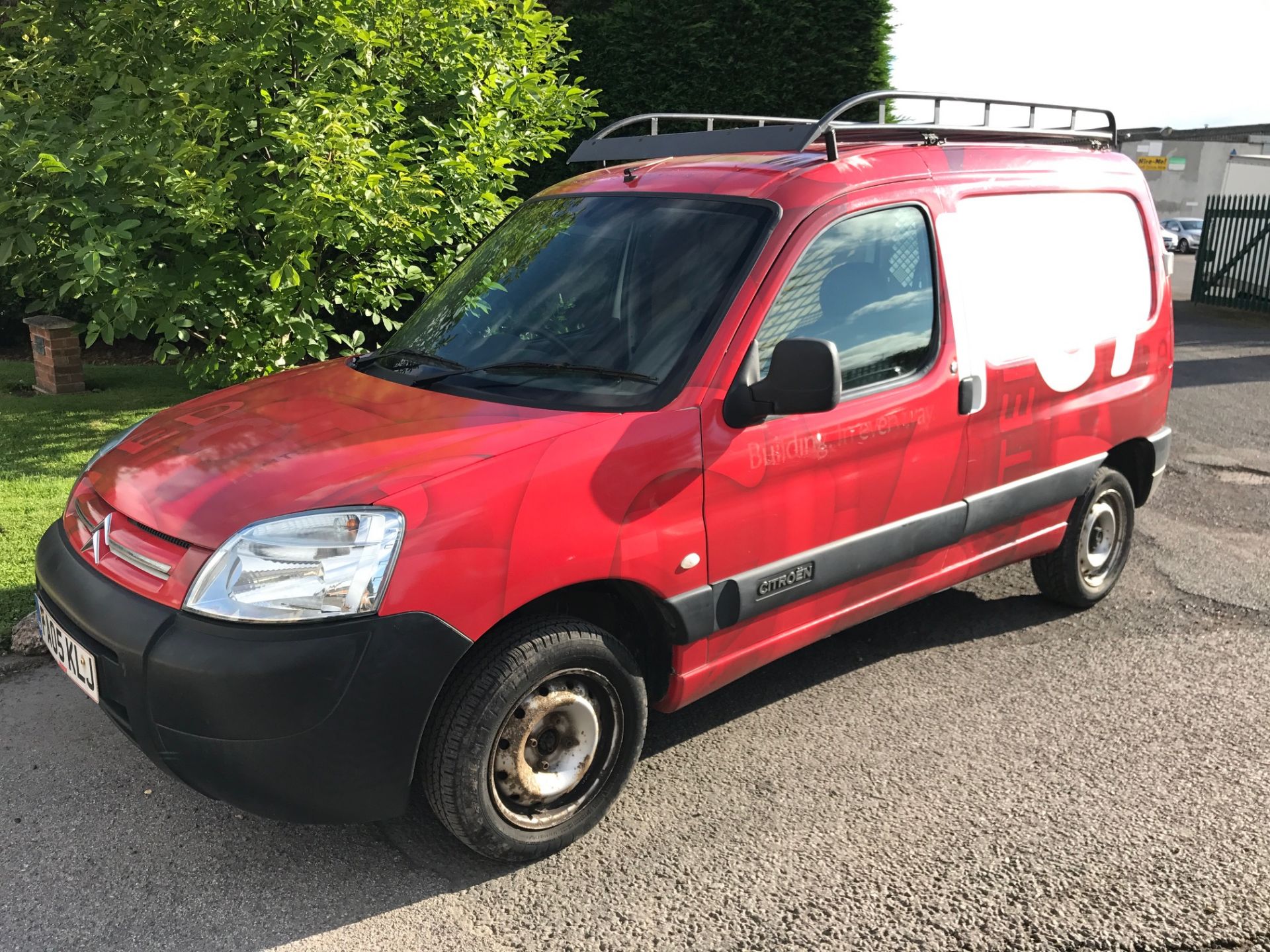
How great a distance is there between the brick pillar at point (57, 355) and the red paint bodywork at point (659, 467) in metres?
6.11

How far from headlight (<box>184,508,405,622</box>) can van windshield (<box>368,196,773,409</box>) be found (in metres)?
0.73

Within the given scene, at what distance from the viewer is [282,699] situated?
8.00 ft

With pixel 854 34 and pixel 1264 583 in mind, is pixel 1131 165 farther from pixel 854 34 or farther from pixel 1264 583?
pixel 854 34

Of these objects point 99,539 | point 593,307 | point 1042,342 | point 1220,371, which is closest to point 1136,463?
point 1042,342

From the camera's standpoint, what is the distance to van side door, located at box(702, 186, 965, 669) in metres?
3.16

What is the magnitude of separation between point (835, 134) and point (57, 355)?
7661 millimetres

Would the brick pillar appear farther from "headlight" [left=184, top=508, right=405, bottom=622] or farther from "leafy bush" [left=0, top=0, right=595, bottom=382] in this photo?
"headlight" [left=184, top=508, right=405, bottom=622]

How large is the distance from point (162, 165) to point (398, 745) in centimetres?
404

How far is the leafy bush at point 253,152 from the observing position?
5.38m

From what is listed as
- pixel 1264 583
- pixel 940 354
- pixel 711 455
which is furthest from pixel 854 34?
pixel 711 455

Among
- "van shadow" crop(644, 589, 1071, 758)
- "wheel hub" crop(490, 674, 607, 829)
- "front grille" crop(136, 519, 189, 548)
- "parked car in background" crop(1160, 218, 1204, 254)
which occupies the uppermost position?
"front grille" crop(136, 519, 189, 548)

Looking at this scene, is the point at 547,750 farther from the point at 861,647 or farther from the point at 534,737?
the point at 861,647

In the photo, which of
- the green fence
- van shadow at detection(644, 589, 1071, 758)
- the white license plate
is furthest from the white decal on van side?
the green fence

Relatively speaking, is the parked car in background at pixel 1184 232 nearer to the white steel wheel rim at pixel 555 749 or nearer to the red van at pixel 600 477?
the red van at pixel 600 477
